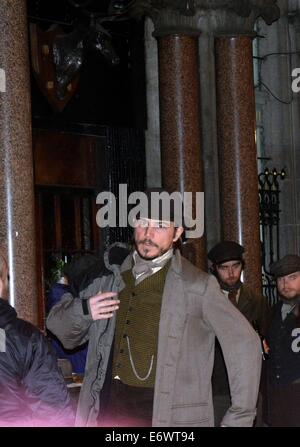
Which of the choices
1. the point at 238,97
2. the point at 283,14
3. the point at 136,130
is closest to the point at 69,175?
the point at 136,130

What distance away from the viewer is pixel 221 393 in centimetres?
790

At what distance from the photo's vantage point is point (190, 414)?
5223mm

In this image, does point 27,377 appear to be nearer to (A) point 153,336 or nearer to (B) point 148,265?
(A) point 153,336

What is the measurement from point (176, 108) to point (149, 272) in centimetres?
723

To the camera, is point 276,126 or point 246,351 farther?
point 276,126

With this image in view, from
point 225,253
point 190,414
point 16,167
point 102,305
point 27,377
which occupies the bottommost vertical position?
point 190,414

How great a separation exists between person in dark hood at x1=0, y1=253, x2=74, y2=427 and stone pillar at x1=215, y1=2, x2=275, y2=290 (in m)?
8.47

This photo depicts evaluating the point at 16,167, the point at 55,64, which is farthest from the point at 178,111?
the point at 16,167

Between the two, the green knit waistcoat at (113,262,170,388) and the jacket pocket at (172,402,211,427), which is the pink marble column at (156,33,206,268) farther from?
the jacket pocket at (172,402,211,427)

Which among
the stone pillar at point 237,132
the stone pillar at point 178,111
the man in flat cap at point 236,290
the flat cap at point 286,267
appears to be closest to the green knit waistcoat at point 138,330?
the man in flat cap at point 236,290

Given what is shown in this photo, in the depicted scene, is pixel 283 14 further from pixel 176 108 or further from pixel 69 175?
pixel 69 175

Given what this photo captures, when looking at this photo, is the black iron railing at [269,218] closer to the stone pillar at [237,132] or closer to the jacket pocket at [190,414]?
the stone pillar at [237,132]

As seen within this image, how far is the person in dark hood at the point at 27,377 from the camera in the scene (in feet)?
14.8

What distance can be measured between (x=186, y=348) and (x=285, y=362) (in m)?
2.65
